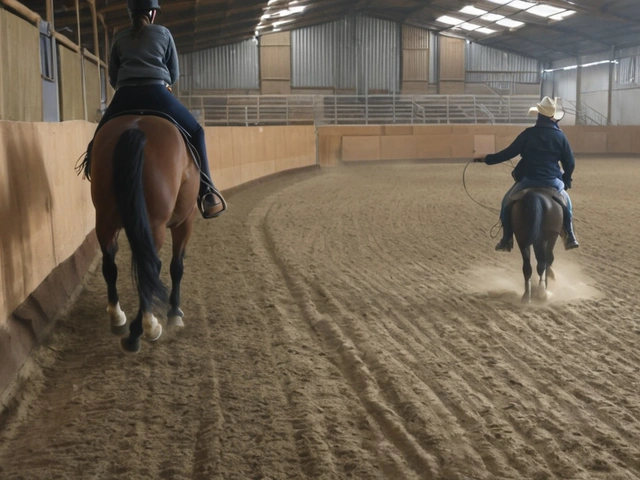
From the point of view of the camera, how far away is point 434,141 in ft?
102

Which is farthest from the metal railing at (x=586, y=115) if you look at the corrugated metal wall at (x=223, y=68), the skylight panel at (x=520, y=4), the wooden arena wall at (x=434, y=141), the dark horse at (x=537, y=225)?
the dark horse at (x=537, y=225)

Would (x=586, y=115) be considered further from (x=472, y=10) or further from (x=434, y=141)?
(x=434, y=141)

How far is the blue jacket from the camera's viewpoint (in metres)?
6.42

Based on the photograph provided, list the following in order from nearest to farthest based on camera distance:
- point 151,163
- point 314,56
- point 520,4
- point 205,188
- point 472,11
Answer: point 151,163
point 205,188
point 520,4
point 472,11
point 314,56

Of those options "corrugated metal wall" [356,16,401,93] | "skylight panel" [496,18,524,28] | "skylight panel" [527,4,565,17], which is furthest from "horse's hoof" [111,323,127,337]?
"corrugated metal wall" [356,16,401,93]

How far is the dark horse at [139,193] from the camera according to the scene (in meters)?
4.36

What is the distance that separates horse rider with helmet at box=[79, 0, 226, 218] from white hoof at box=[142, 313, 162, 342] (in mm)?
1183

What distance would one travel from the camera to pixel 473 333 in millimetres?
5316

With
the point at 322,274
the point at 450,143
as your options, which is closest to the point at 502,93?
the point at 450,143

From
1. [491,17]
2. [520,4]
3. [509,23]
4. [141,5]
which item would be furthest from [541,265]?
[509,23]

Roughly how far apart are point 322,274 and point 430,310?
170cm

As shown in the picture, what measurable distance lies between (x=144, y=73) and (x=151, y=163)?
3.12 ft

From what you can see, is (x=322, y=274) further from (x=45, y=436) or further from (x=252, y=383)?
(x=45, y=436)

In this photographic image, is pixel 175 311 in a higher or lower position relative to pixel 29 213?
lower
